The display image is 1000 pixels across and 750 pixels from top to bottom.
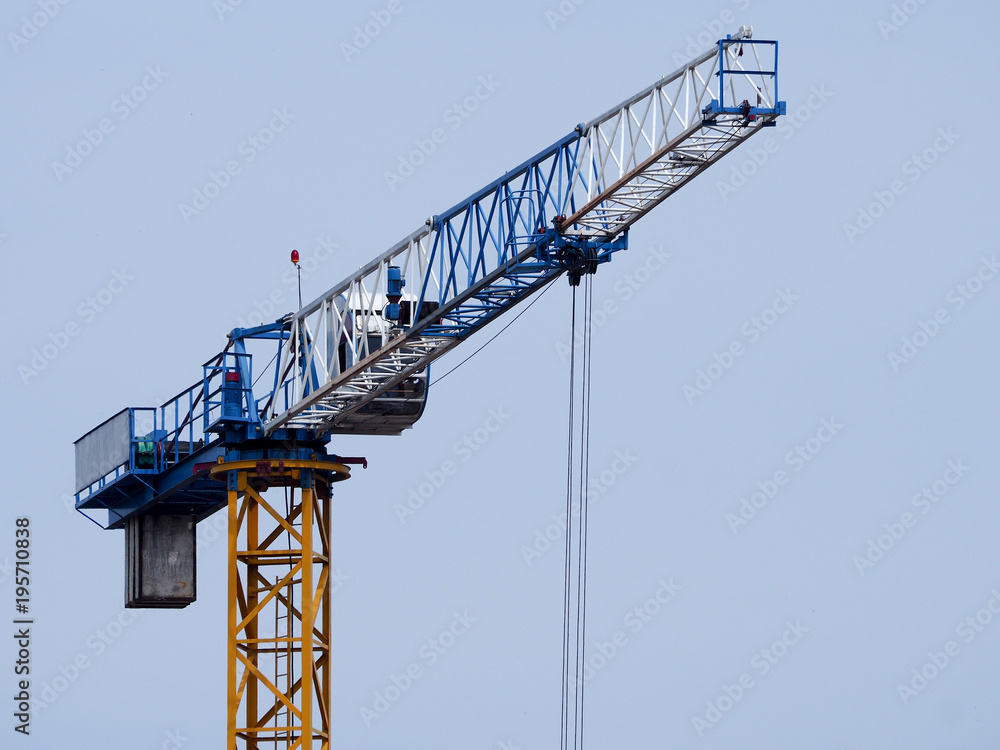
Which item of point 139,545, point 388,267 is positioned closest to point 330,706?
point 139,545

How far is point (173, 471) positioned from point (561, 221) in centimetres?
2073

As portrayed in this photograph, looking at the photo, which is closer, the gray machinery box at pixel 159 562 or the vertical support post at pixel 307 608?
the vertical support post at pixel 307 608

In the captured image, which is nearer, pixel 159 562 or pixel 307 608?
pixel 307 608

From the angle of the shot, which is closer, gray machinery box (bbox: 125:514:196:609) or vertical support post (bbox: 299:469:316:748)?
vertical support post (bbox: 299:469:316:748)

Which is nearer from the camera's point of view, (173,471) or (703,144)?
(703,144)

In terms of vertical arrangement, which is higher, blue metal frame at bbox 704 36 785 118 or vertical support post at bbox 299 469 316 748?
blue metal frame at bbox 704 36 785 118

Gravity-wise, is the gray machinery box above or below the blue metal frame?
below

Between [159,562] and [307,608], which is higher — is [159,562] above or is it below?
above

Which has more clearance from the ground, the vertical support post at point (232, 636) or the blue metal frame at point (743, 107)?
the blue metal frame at point (743, 107)

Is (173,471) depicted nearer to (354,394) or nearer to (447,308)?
(354,394)

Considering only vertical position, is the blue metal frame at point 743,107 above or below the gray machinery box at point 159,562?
above

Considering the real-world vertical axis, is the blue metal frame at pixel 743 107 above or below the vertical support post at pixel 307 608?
above

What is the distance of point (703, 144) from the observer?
8244 cm

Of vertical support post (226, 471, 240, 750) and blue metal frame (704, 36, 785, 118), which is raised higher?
blue metal frame (704, 36, 785, 118)
